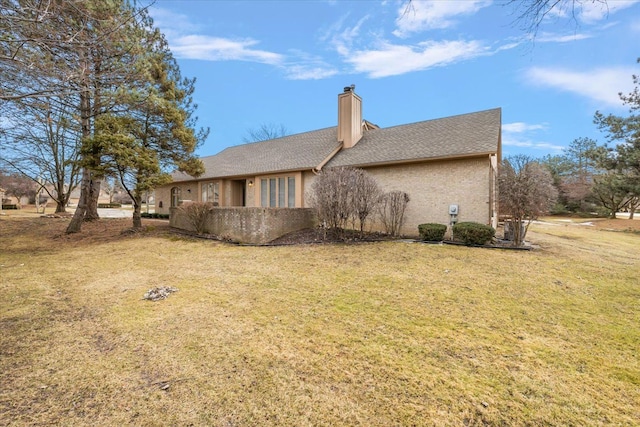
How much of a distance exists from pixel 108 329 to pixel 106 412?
1.92 m

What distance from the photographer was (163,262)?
8055 mm

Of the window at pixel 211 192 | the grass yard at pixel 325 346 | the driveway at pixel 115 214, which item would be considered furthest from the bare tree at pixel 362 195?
the driveway at pixel 115 214

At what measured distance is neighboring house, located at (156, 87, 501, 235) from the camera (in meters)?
10.4

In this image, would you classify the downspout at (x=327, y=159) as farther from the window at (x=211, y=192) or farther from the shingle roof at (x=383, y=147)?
the window at (x=211, y=192)

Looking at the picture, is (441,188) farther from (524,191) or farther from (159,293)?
(159,293)

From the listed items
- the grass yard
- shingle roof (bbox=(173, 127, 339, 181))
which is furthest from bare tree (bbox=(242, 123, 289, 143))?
the grass yard

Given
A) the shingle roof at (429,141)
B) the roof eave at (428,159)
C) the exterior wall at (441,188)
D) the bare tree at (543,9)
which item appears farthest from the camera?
the shingle roof at (429,141)

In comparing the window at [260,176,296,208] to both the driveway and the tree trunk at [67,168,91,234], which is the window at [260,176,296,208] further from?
the driveway

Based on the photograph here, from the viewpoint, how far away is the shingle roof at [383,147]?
10992 millimetres

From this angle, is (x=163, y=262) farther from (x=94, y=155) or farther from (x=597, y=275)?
(x=597, y=275)

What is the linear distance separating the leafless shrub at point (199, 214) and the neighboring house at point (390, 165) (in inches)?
152

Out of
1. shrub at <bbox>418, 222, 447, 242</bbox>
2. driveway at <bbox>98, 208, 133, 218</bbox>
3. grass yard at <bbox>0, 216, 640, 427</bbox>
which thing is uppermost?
driveway at <bbox>98, 208, 133, 218</bbox>

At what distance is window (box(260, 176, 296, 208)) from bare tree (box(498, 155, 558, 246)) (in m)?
9.42

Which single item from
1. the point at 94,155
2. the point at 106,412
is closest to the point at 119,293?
the point at 106,412
